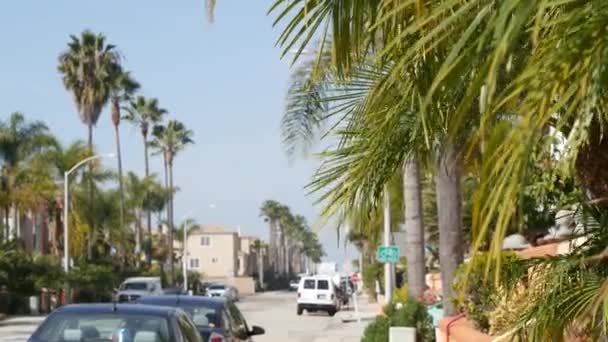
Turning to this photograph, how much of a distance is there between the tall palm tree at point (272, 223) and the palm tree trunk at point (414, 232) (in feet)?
455

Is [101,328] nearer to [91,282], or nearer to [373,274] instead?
[91,282]

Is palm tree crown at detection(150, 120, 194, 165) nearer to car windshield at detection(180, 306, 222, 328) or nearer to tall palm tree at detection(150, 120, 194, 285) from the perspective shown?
tall palm tree at detection(150, 120, 194, 285)

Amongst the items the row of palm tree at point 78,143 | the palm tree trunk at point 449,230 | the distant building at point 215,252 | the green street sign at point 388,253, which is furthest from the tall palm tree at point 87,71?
the distant building at point 215,252

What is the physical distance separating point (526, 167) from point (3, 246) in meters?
59.3

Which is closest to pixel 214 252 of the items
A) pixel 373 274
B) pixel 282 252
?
pixel 282 252

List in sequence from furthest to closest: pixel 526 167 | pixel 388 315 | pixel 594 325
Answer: pixel 388 315 < pixel 594 325 < pixel 526 167

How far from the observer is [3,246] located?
60.3m

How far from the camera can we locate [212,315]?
16047 millimetres

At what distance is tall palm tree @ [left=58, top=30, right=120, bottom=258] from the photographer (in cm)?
6944

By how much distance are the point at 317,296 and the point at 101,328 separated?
45.3 meters

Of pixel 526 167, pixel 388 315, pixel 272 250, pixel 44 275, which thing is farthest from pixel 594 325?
pixel 272 250

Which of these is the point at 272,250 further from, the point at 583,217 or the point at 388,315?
the point at 583,217

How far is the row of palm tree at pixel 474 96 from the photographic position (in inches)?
135

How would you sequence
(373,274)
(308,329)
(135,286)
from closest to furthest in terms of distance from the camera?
(308,329)
(135,286)
(373,274)
